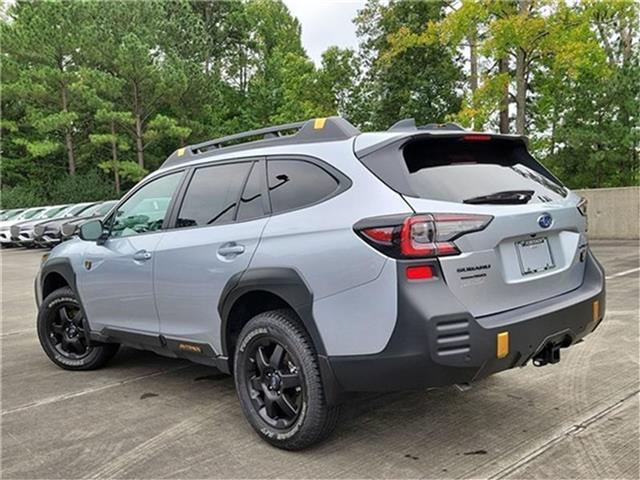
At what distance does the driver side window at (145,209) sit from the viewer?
4207 millimetres

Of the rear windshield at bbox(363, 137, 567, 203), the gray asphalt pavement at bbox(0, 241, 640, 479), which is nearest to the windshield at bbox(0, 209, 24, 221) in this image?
the gray asphalt pavement at bbox(0, 241, 640, 479)

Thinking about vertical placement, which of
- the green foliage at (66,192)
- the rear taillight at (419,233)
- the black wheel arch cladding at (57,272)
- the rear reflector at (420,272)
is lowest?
the black wheel arch cladding at (57,272)

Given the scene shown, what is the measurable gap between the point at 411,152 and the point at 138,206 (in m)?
2.37

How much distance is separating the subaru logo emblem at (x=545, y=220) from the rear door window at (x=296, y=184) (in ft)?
3.64

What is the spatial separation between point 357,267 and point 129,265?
2.13 meters

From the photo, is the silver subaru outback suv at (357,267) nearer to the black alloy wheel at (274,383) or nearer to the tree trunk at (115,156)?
the black alloy wheel at (274,383)

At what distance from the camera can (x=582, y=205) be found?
3590 mm

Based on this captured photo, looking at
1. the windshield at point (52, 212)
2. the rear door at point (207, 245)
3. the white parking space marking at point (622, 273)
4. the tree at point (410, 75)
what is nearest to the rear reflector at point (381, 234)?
the rear door at point (207, 245)

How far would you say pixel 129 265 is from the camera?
167 inches

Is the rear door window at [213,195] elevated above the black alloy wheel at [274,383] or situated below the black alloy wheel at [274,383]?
above

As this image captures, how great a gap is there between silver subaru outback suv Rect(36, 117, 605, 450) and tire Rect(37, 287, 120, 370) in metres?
1.08

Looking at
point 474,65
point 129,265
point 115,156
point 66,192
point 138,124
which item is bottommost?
point 129,265

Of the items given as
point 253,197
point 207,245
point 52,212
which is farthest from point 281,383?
point 52,212

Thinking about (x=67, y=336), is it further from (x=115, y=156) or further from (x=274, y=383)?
(x=115, y=156)
